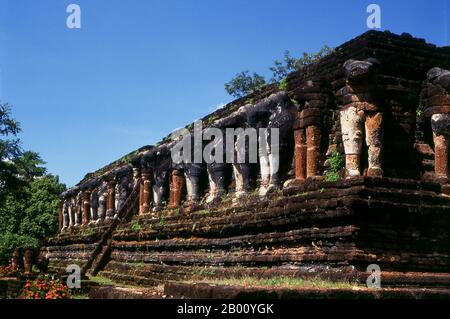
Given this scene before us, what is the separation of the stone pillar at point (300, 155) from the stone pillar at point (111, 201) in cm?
1301

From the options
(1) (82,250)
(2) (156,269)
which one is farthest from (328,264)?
(1) (82,250)

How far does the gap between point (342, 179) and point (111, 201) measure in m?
14.8

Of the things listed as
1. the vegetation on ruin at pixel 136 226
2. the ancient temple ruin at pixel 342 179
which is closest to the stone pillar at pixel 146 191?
the vegetation on ruin at pixel 136 226

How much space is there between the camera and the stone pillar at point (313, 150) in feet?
28.7

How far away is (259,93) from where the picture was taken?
11.7 metres

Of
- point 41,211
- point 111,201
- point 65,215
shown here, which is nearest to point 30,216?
point 41,211

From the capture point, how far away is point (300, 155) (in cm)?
912

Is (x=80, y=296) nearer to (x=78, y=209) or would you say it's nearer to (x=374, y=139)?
(x=374, y=139)

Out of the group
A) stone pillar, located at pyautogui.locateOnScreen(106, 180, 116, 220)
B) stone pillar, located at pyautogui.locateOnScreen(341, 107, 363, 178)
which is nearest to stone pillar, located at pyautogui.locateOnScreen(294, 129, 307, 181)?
stone pillar, located at pyautogui.locateOnScreen(341, 107, 363, 178)

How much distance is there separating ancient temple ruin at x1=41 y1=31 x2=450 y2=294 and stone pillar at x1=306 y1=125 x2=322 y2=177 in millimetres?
18

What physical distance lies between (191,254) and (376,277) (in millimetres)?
5217

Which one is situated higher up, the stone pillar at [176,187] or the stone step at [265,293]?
the stone pillar at [176,187]

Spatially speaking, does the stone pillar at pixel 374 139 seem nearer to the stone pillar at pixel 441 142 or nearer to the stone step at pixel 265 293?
the stone pillar at pixel 441 142
